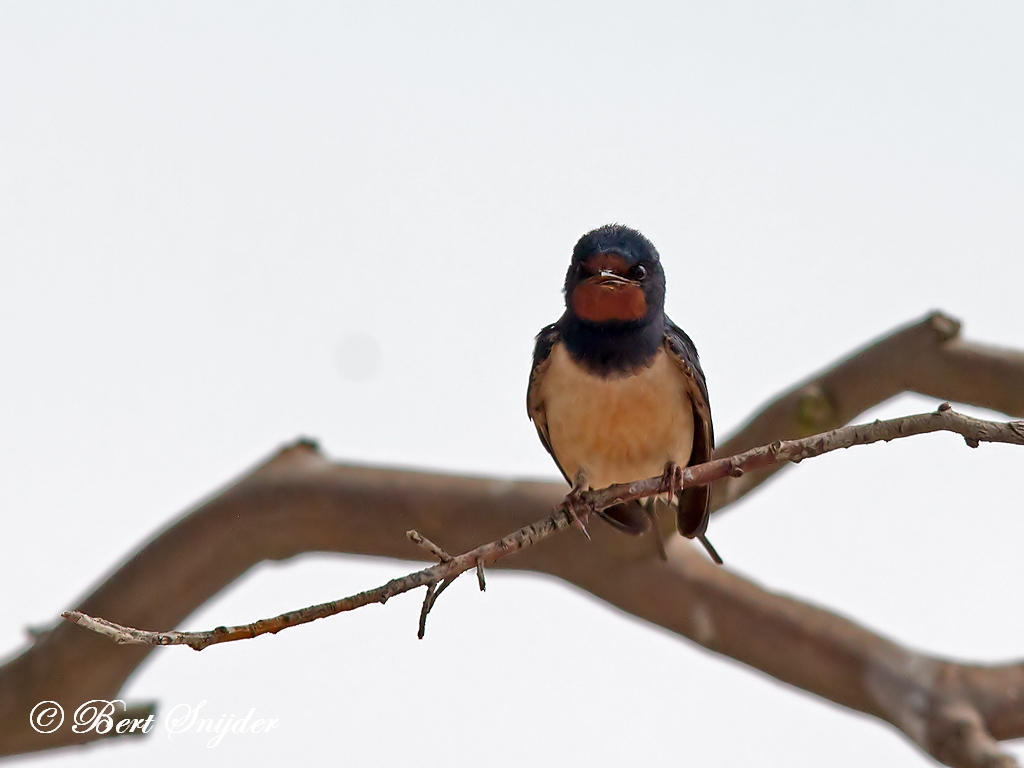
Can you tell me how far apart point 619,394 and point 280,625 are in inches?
40.7

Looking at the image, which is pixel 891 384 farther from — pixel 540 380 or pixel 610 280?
pixel 610 280

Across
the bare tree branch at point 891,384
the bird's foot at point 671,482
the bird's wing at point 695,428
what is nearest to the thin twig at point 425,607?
the bird's foot at point 671,482

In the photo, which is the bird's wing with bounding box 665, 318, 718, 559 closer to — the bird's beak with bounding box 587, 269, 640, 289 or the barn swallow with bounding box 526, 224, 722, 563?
the barn swallow with bounding box 526, 224, 722, 563

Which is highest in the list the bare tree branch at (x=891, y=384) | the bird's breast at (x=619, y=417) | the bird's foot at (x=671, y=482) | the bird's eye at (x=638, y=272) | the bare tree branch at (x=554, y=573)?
the bird's eye at (x=638, y=272)

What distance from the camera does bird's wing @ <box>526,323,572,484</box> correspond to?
2.40 meters

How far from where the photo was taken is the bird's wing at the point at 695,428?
7.63 ft

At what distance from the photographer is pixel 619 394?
2.24 m

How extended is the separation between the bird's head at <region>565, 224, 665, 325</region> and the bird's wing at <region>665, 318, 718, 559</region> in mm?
124

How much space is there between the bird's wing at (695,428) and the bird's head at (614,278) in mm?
124

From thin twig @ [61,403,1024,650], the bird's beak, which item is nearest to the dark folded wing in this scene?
the bird's beak

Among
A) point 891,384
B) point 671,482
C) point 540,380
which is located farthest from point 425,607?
point 891,384

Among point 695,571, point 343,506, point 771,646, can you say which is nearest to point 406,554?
point 343,506

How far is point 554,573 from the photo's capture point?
369 centimetres

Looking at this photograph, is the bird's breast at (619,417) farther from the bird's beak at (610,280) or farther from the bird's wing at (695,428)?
the bird's beak at (610,280)
